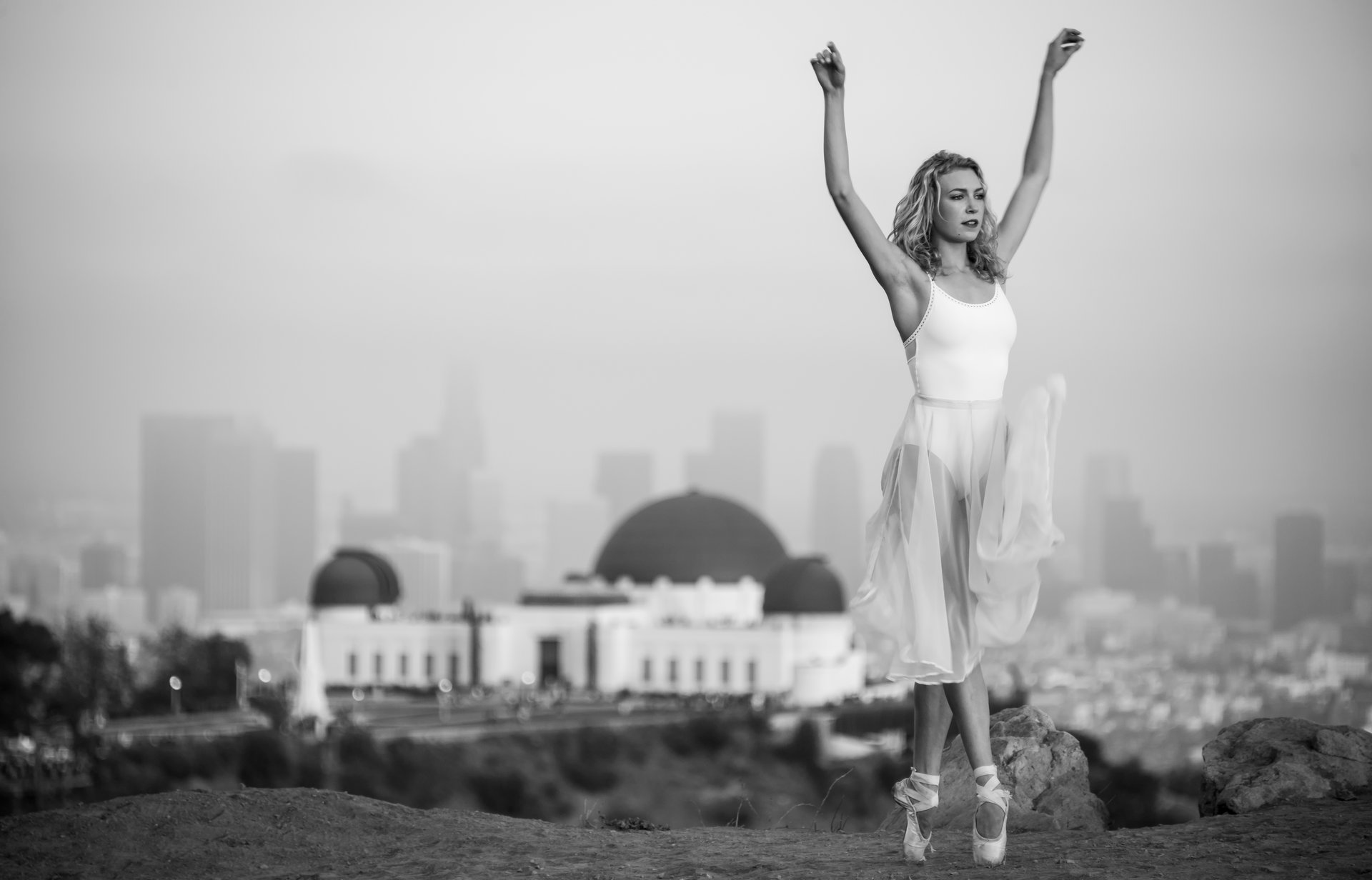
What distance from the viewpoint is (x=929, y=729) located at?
8172mm

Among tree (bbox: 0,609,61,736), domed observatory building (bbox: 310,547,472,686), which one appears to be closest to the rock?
tree (bbox: 0,609,61,736)

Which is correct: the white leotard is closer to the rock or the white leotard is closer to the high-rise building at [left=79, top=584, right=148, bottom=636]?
the rock

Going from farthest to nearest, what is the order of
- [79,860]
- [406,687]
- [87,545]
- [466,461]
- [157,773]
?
[466,461], [87,545], [406,687], [157,773], [79,860]

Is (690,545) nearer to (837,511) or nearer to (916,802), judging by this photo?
(837,511)

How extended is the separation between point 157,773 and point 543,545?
90.3 m

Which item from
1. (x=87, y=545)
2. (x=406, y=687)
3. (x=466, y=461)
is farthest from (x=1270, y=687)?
(x=466, y=461)

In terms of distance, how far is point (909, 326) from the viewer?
810 centimetres

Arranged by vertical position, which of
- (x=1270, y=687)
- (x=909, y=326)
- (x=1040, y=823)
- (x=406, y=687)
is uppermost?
(x=909, y=326)

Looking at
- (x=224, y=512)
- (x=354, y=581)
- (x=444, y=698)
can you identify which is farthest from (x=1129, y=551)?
(x=224, y=512)

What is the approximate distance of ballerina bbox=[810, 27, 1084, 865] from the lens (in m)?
7.79

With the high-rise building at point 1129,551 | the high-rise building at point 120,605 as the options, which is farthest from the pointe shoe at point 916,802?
the high-rise building at point 120,605

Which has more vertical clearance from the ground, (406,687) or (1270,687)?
(1270,687)

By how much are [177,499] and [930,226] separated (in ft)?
380

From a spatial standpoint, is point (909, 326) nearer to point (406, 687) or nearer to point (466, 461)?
point (406, 687)
